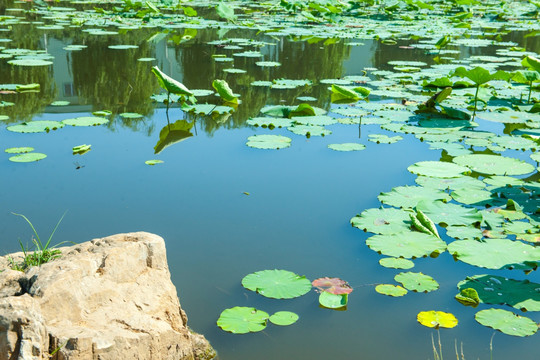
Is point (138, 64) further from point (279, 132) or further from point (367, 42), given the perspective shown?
point (367, 42)

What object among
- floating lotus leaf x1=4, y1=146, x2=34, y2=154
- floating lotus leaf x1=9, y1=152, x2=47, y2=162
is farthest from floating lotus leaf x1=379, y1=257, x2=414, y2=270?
floating lotus leaf x1=4, y1=146, x2=34, y2=154

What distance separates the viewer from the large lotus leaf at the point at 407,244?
6.99ft

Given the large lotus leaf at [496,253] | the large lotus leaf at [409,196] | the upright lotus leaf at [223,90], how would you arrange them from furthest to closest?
the upright lotus leaf at [223,90]
the large lotus leaf at [409,196]
the large lotus leaf at [496,253]

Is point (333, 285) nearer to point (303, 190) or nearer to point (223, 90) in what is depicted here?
point (303, 190)

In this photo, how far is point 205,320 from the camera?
5.83 feet

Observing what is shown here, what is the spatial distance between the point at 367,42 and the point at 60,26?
4.13 meters

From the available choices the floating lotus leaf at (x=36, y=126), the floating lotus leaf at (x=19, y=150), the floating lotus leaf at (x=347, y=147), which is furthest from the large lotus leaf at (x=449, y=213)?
the floating lotus leaf at (x=36, y=126)

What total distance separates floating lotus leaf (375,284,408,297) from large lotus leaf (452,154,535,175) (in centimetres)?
120

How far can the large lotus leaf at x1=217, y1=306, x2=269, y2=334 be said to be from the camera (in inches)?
67.5

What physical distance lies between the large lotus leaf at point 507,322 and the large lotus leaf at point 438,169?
1103mm

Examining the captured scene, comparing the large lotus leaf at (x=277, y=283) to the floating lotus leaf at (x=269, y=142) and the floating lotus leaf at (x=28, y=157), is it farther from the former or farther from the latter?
the floating lotus leaf at (x=28, y=157)

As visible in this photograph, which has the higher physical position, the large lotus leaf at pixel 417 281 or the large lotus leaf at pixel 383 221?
the large lotus leaf at pixel 383 221

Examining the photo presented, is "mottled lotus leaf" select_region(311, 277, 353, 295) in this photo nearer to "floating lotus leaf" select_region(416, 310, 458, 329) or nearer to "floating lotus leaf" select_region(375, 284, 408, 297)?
"floating lotus leaf" select_region(375, 284, 408, 297)

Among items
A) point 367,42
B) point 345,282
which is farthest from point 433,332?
point 367,42
